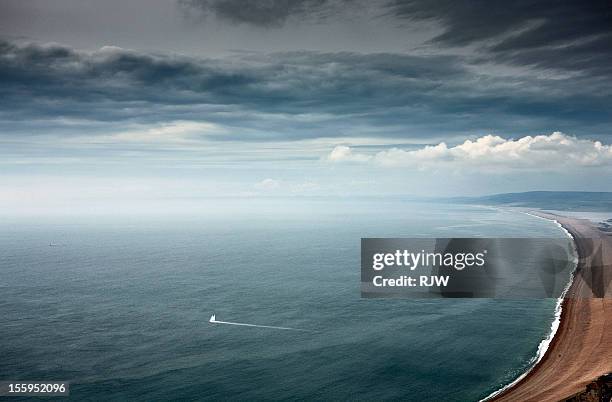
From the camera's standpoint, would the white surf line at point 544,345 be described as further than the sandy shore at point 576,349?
Yes

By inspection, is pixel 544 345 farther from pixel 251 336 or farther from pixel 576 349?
pixel 251 336

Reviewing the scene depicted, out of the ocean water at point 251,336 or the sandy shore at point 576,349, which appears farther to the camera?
the ocean water at point 251,336

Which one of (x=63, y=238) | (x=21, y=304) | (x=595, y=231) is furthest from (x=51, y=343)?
(x=595, y=231)

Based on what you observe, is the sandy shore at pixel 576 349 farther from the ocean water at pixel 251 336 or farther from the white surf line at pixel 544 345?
the ocean water at pixel 251 336

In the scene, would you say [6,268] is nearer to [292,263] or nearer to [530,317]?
[292,263]

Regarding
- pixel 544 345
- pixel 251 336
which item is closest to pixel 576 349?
pixel 544 345

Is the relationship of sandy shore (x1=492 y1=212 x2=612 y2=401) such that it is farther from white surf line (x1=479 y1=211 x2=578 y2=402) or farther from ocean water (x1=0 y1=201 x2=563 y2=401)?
ocean water (x1=0 y1=201 x2=563 y2=401)

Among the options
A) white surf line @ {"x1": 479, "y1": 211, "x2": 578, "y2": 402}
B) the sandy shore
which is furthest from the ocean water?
the sandy shore

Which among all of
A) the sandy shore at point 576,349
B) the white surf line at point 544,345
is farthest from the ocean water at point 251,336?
the sandy shore at point 576,349
